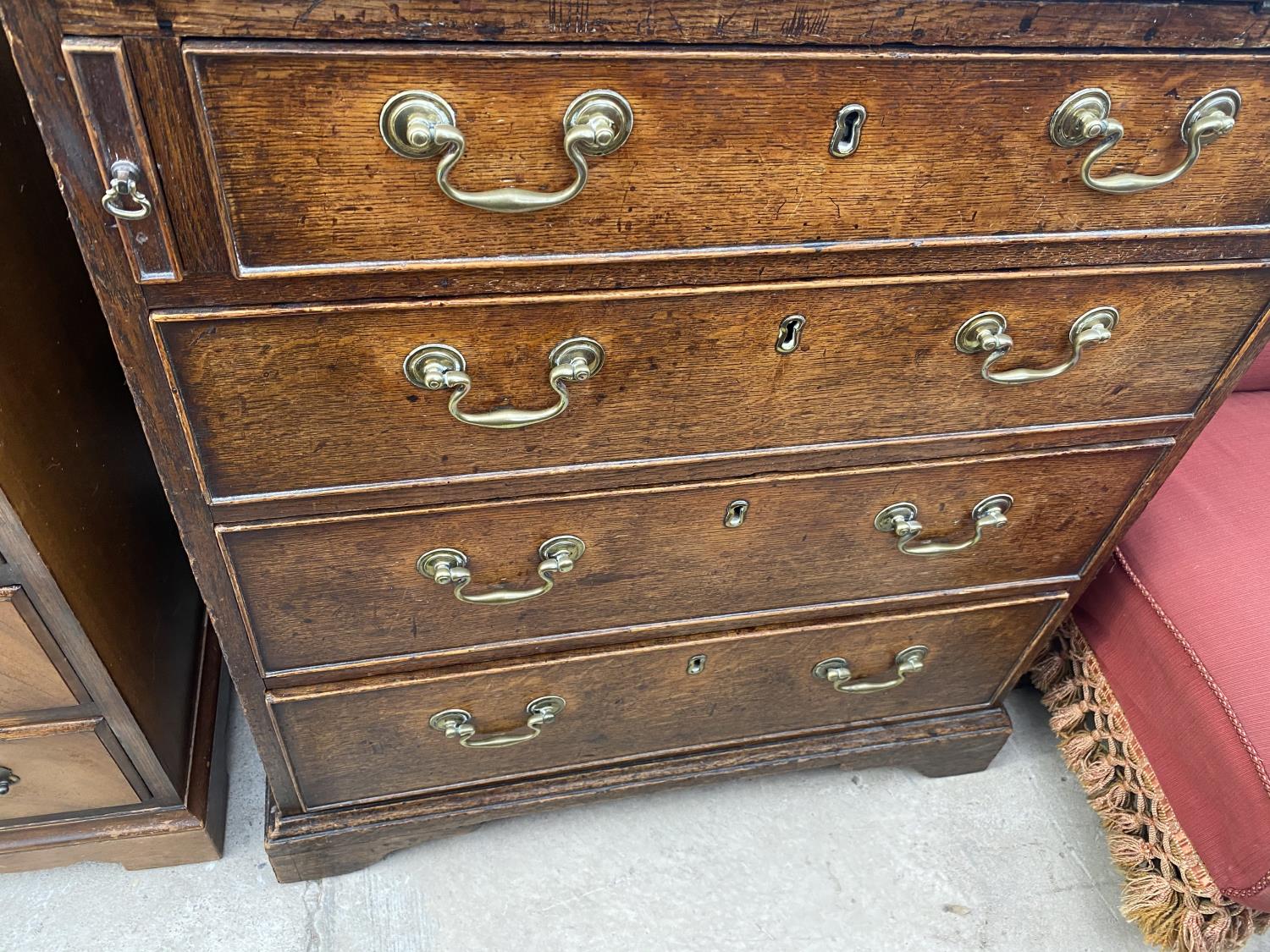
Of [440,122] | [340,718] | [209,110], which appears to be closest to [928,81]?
[440,122]

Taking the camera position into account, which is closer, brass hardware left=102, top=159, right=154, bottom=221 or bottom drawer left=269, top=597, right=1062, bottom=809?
brass hardware left=102, top=159, right=154, bottom=221

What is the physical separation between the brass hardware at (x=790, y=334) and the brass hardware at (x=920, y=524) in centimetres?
25

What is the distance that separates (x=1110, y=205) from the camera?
681mm

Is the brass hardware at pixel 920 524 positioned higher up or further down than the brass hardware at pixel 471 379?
further down

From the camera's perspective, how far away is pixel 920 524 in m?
0.90

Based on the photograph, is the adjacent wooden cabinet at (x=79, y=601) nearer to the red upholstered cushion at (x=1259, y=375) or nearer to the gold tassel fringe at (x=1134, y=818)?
the gold tassel fringe at (x=1134, y=818)

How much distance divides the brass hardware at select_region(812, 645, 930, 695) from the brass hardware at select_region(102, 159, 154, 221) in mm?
831

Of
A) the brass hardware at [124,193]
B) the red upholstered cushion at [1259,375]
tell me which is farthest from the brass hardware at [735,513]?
the red upholstered cushion at [1259,375]

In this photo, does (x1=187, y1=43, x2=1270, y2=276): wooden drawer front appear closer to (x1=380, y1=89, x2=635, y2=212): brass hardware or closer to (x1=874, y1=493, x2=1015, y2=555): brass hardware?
(x1=380, y1=89, x2=635, y2=212): brass hardware

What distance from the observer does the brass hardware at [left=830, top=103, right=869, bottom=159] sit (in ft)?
1.93

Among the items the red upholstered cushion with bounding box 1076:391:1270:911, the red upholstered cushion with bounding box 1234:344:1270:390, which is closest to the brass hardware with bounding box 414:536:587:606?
the red upholstered cushion with bounding box 1076:391:1270:911

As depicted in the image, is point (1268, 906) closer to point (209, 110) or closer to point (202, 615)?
point (209, 110)

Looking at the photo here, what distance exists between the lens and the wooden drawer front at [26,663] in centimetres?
79

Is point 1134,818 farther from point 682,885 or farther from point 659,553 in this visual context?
point 659,553
